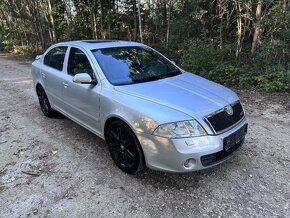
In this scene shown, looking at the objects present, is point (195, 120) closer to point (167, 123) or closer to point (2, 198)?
point (167, 123)

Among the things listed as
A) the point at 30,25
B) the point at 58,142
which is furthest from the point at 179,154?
the point at 30,25

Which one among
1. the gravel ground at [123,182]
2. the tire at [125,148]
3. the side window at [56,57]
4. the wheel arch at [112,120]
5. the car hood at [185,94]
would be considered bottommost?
the gravel ground at [123,182]

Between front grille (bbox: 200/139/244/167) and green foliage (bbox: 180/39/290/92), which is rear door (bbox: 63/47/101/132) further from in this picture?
green foliage (bbox: 180/39/290/92)

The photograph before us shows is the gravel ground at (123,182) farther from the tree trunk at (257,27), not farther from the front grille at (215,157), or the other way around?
the tree trunk at (257,27)

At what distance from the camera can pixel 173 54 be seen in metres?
10.5

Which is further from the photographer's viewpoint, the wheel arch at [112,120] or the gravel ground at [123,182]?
the wheel arch at [112,120]

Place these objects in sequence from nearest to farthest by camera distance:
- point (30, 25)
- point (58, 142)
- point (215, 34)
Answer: point (58, 142) < point (215, 34) < point (30, 25)

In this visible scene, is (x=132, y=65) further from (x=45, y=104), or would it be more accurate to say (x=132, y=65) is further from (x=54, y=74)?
(x=45, y=104)

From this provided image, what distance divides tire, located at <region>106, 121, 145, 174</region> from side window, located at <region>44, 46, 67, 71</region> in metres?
1.90

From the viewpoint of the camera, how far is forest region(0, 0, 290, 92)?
300 inches

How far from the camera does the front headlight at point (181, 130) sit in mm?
3008

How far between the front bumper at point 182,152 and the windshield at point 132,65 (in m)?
1.04

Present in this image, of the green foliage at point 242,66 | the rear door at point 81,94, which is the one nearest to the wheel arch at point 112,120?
the rear door at point 81,94

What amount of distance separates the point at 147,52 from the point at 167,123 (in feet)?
6.60
